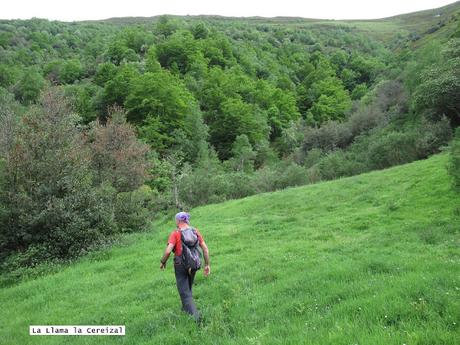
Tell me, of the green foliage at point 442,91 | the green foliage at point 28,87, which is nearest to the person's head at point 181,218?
the green foliage at point 442,91

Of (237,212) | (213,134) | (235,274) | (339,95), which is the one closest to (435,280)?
(235,274)

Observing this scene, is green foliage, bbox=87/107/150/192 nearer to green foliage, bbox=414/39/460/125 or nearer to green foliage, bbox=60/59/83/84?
green foliage, bbox=414/39/460/125

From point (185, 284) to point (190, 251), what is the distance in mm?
737

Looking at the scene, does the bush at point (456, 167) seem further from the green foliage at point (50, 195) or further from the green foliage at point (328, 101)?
the green foliage at point (328, 101)

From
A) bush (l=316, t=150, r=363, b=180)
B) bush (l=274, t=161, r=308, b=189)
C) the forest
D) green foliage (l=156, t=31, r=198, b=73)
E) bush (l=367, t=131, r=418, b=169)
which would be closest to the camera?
the forest

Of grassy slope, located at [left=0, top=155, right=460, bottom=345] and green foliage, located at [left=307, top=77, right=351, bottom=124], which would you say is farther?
green foliage, located at [left=307, top=77, right=351, bottom=124]

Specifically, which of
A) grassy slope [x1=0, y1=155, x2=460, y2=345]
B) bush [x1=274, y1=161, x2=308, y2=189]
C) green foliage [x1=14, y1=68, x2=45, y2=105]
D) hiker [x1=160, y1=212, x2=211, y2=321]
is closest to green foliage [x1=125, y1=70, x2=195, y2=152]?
green foliage [x1=14, y1=68, x2=45, y2=105]

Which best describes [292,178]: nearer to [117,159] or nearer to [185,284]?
[117,159]

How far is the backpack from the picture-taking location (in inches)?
326

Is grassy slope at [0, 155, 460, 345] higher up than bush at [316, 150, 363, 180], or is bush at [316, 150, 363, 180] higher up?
grassy slope at [0, 155, 460, 345]

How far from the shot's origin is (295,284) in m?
9.38

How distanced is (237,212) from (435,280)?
17.1 meters

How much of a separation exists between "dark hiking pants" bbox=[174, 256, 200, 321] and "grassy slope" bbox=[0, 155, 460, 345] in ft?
0.71

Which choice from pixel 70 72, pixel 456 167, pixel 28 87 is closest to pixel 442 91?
pixel 456 167
